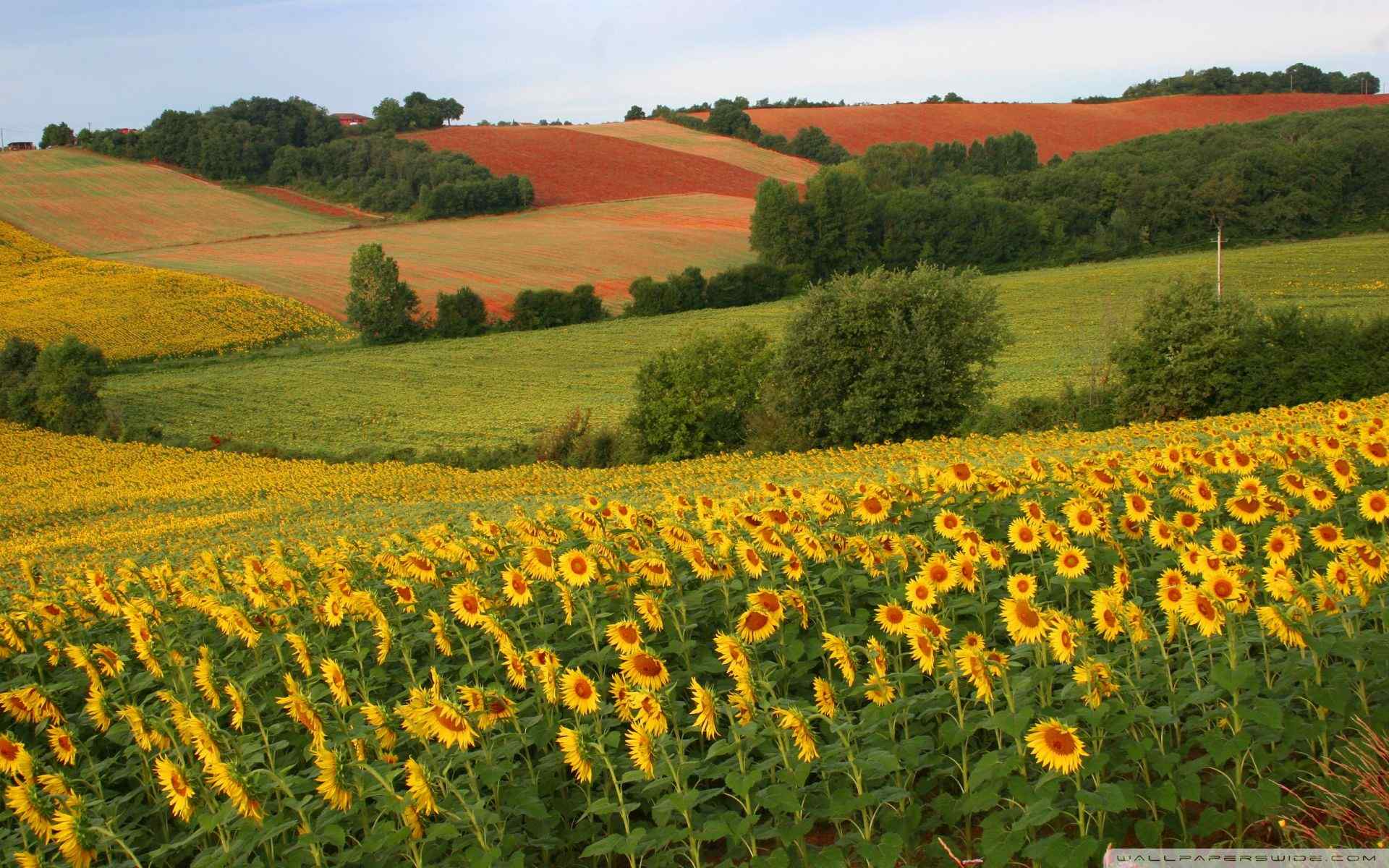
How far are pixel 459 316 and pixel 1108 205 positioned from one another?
157 feet

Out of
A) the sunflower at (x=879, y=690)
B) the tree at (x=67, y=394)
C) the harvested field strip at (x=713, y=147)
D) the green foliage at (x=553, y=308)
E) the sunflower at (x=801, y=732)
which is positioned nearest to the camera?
the sunflower at (x=801, y=732)

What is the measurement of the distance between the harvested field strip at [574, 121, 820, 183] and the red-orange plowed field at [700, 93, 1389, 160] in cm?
512

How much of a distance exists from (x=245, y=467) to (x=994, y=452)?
87.1ft

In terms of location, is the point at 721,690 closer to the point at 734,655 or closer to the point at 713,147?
the point at 734,655

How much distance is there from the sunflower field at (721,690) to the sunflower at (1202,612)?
0.02 metres

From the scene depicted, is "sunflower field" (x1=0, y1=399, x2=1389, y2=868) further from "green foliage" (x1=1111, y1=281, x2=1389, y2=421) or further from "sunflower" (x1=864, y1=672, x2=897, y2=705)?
"green foliage" (x1=1111, y1=281, x2=1389, y2=421)

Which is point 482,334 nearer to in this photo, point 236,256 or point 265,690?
point 236,256

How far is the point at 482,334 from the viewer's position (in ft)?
224

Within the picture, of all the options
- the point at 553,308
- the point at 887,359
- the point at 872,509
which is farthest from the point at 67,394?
the point at 872,509

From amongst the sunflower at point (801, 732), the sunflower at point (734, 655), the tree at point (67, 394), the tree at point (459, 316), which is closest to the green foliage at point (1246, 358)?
the sunflower at point (734, 655)

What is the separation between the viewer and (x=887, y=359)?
3344 cm

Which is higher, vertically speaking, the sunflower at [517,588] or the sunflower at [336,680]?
the sunflower at [517,588]

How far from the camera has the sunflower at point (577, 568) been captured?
216 inches

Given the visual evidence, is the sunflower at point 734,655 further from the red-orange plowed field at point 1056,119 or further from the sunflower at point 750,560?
the red-orange plowed field at point 1056,119
